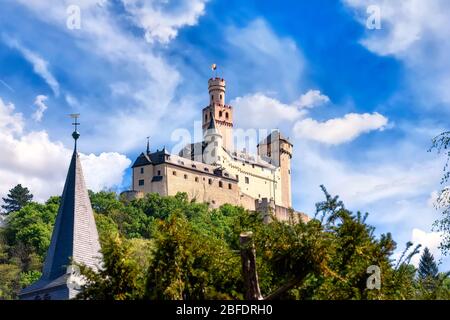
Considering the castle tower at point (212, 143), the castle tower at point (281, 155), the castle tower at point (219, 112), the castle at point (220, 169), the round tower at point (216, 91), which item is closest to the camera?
the castle at point (220, 169)

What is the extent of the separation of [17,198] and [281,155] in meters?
37.1

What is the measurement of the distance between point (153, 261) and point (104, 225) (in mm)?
57908

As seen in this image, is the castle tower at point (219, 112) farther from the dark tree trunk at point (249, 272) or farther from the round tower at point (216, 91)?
the dark tree trunk at point (249, 272)

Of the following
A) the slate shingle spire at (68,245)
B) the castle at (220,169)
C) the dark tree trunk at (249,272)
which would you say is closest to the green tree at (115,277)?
the dark tree trunk at (249,272)

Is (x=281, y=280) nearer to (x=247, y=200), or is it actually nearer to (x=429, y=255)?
(x=429, y=255)

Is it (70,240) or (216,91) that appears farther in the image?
(216,91)

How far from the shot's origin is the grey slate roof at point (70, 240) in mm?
27547

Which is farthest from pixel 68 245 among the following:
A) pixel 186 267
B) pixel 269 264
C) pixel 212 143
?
pixel 212 143

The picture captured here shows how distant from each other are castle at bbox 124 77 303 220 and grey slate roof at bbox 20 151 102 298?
6314 cm

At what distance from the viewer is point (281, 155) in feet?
406

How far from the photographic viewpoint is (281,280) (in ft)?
56.9

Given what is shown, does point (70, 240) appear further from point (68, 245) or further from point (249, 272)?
point (249, 272)
